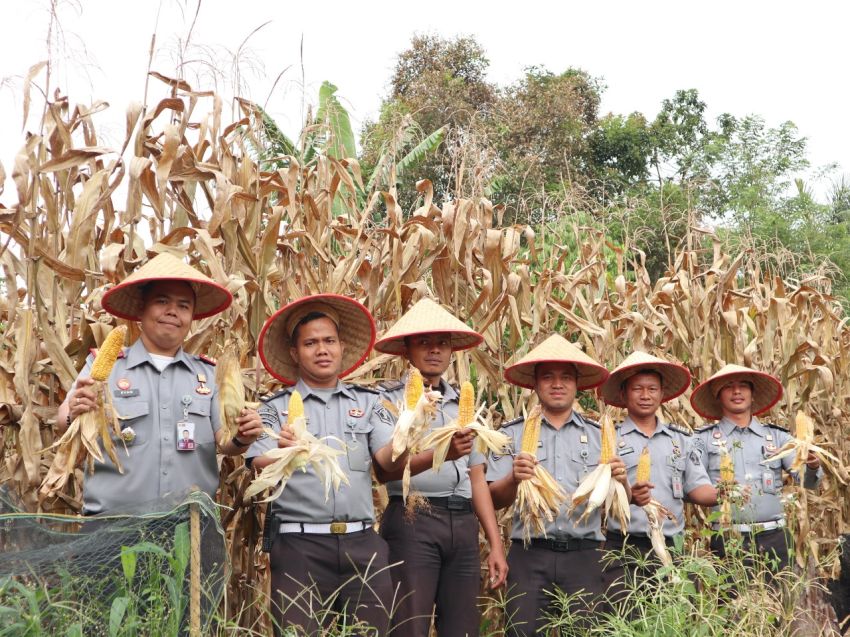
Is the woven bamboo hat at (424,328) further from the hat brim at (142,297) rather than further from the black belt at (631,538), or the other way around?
the black belt at (631,538)

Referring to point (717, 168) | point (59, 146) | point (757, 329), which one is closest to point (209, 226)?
point (59, 146)

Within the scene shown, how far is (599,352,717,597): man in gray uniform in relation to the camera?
4707 millimetres

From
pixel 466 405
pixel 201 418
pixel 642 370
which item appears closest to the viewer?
pixel 466 405

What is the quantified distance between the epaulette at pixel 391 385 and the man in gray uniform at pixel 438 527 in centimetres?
1

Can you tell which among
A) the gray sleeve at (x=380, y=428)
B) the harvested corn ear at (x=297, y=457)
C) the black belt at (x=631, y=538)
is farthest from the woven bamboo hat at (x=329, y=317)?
the black belt at (x=631, y=538)

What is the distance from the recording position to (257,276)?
168 inches

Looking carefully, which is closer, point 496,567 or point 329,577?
point 329,577

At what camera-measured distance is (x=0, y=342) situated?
13.5 feet

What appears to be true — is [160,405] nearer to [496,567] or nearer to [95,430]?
[95,430]

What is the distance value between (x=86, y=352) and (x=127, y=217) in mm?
615

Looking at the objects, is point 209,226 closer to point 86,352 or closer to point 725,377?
point 86,352

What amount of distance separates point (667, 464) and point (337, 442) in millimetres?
1987

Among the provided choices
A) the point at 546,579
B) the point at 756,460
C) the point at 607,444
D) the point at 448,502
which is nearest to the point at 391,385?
the point at 448,502

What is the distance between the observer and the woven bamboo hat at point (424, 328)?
165 inches
